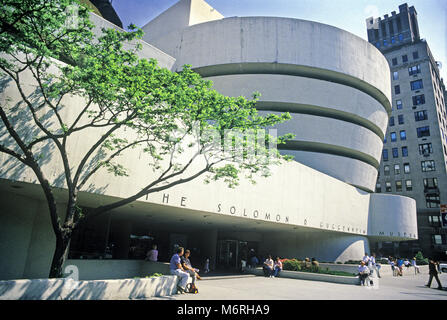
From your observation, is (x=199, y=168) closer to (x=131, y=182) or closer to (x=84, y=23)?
(x=131, y=182)

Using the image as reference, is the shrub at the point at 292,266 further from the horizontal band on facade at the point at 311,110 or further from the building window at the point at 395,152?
the building window at the point at 395,152

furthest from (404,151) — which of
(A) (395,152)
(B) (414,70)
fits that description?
(B) (414,70)

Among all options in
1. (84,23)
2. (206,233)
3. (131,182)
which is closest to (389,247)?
(206,233)

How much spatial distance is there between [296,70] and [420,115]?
45205 millimetres

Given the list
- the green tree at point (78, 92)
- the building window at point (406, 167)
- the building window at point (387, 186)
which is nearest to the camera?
the green tree at point (78, 92)

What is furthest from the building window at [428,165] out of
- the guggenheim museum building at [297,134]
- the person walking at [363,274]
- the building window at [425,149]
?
the person walking at [363,274]

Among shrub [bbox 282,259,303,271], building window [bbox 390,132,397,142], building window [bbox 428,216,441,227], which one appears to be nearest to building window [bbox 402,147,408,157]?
building window [bbox 390,132,397,142]

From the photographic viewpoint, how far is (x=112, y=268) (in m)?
15.2

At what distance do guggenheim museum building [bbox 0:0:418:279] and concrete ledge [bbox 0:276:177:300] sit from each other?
9973mm

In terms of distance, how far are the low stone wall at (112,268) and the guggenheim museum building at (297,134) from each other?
17.7 ft

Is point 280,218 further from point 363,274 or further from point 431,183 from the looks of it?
point 431,183

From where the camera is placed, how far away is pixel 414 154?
193 feet

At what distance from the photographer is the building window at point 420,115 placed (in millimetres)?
59531

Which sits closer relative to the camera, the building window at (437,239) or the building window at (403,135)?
the building window at (437,239)
